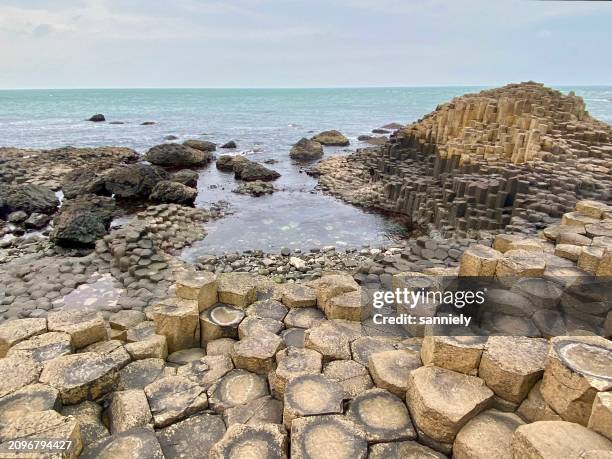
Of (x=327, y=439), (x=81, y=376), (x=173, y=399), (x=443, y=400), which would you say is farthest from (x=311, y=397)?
(x=81, y=376)

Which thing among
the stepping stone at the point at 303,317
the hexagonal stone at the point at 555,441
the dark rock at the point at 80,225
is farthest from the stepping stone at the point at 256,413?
the dark rock at the point at 80,225

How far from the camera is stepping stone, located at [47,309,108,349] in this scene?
5094 mm

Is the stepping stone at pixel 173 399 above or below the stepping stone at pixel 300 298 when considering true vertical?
below

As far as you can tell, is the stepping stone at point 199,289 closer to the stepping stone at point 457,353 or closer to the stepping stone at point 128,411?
the stepping stone at point 128,411

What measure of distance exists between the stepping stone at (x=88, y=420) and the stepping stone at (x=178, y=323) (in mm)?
1505

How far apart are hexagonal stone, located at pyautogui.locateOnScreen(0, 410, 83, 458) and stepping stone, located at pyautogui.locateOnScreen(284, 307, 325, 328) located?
2.94m

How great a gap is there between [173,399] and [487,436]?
122 inches

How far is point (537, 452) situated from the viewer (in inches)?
110

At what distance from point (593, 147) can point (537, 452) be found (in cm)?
1543

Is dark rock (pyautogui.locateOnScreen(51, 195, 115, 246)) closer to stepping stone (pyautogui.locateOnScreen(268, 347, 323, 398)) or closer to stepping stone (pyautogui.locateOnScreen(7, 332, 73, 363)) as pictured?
stepping stone (pyautogui.locateOnScreen(7, 332, 73, 363))

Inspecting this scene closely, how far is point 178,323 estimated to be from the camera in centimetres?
Answer: 549

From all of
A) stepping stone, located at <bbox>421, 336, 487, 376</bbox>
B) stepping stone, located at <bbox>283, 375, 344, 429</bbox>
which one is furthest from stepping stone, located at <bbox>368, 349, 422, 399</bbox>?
stepping stone, located at <bbox>283, 375, 344, 429</bbox>

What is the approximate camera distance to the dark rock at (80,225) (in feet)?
40.8

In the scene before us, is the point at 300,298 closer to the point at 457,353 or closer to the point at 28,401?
the point at 457,353
